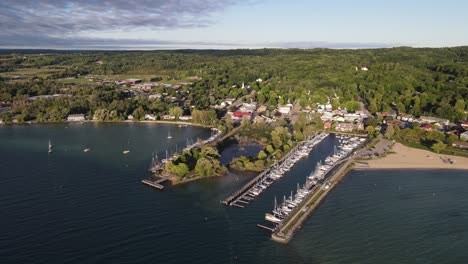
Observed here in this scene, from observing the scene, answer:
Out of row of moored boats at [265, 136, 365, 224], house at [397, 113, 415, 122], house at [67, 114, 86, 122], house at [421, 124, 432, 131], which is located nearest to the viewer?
row of moored boats at [265, 136, 365, 224]

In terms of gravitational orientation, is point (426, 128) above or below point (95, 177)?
above

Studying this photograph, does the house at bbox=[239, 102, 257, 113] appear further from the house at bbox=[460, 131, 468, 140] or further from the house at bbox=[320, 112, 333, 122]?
the house at bbox=[460, 131, 468, 140]

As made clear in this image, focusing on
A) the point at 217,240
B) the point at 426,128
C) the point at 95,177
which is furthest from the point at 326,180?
the point at 426,128

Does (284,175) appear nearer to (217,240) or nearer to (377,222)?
(377,222)

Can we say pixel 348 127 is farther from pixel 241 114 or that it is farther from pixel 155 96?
pixel 155 96

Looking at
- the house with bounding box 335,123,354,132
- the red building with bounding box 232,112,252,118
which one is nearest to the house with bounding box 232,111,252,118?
the red building with bounding box 232,112,252,118
